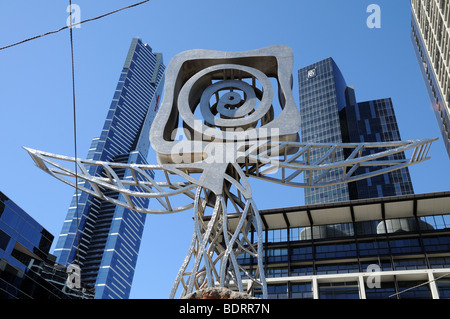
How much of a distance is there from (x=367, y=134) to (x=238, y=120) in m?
98.4

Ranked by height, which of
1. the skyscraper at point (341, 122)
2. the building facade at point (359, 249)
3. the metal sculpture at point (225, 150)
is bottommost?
the metal sculpture at point (225, 150)

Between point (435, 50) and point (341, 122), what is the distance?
5797cm

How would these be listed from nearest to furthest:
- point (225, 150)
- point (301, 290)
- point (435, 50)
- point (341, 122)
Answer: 1. point (225, 150)
2. point (301, 290)
3. point (435, 50)
4. point (341, 122)

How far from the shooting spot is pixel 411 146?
2100 cm

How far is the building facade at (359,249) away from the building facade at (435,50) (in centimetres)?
1900

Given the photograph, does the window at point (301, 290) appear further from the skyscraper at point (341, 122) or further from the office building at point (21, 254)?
the skyscraper at point (341, 122)

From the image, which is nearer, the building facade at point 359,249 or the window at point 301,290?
the building facade at point 359,249

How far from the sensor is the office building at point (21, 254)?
142ft

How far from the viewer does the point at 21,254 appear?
4922 cm

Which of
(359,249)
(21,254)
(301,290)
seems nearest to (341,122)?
(359,249)

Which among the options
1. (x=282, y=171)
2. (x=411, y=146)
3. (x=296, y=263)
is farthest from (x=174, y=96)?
(x=296, y=263)

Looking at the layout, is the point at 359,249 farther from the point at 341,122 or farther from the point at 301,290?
the point at 341,122

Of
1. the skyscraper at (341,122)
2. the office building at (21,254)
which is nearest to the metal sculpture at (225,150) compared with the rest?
the office building at (21,254)
